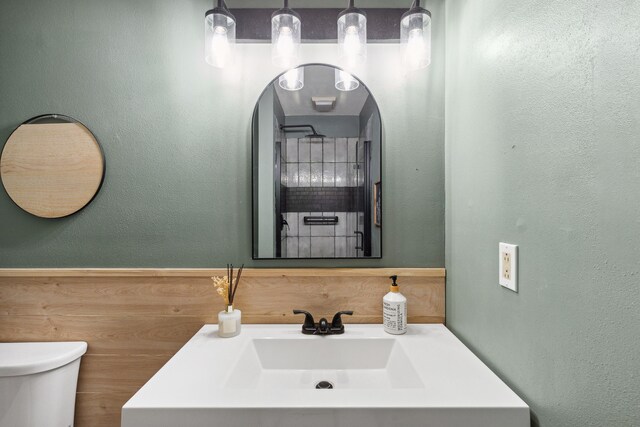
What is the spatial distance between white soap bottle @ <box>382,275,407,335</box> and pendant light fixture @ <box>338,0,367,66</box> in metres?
0.88

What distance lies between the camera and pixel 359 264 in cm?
138

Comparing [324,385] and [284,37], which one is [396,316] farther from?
[284,37]

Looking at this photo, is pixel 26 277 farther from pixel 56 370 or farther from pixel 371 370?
pixel 371 370

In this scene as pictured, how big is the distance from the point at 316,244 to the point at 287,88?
2.10 ft

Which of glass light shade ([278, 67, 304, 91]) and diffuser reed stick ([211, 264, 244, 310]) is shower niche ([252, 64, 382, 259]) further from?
diffuser reed stick ([211, 264, 244, 310])

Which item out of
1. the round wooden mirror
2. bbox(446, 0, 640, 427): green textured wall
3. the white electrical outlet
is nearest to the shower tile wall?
bbox(446, 0, 640, 427): green textured wall

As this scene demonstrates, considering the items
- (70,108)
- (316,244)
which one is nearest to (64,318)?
(70,108)

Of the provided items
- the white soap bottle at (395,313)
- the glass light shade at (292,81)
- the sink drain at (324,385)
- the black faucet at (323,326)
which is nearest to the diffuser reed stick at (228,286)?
the black faucet at (323,326)

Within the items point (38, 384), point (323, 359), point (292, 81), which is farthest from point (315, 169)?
point (38, 384)

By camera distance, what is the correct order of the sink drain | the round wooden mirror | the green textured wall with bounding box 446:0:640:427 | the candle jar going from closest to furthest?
1. the green textured wall with bounding box 446:0:640:427
2. the sink drain
3. the candle jar
4. the round wooden mirror

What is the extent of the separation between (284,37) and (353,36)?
257mm

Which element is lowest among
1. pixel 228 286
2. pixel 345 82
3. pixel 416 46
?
pixel 228 286

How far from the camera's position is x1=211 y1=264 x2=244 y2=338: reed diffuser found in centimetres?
119

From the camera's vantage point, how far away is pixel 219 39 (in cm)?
125
